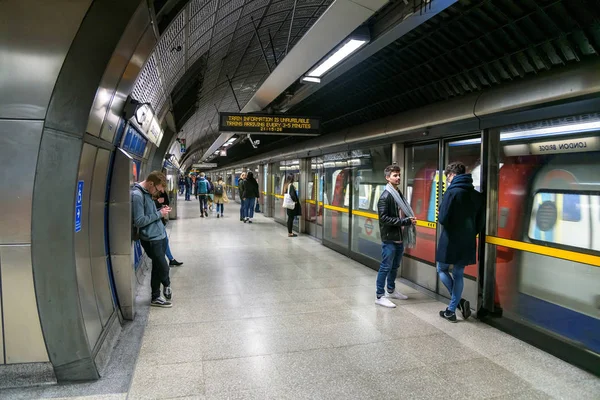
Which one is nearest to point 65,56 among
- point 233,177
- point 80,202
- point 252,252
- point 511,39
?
point 80,202

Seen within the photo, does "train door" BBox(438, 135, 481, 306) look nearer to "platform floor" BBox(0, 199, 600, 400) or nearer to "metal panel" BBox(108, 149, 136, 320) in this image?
"platform floor" BBox(0, 199, 600, 400)

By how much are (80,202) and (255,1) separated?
473 cm

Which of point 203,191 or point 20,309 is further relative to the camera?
point 203,191

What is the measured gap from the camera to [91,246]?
332 centimetres

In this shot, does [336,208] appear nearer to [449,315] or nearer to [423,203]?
[423,203]

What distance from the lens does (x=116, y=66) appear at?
2902 millimetres

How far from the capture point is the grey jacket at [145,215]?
4156 mm

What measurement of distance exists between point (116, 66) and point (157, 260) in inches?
87.4

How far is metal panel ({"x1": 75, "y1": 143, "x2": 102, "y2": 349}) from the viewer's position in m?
2.87

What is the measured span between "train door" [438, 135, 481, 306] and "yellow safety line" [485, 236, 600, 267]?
1.52 ft

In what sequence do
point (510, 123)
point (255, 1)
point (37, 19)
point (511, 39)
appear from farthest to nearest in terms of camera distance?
1. point (255, 1)
2. point (510, 123)
3. point (511, 39)
4. point (37, 19)

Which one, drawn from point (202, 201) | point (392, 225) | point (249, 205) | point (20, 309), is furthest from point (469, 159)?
point (202, 201)

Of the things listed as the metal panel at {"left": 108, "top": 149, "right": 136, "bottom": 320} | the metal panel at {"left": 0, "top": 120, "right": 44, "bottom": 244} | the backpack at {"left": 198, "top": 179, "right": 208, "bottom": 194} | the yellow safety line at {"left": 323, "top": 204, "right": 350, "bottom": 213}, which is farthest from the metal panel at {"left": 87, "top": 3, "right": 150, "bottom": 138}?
the backpack at {"left": 198, "top": 179, "right": 208, "bottom": 194}

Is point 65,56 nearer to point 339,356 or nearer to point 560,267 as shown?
point 339,356
